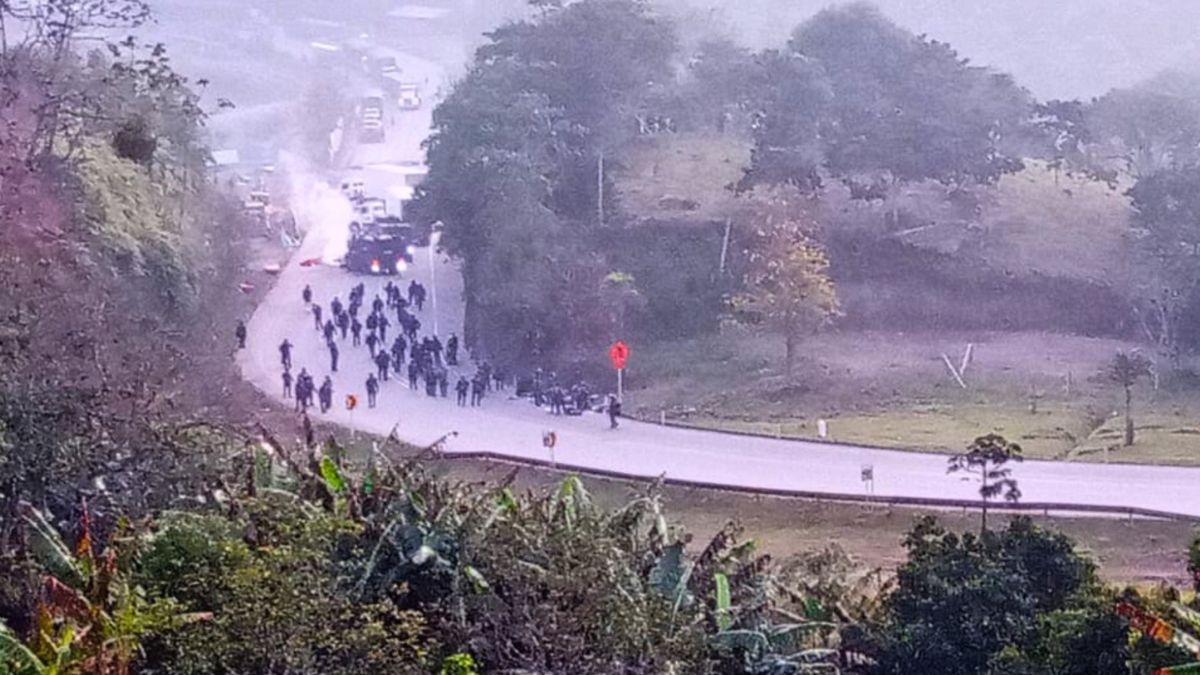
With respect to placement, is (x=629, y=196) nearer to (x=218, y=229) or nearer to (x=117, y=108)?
(x=218, y=229)

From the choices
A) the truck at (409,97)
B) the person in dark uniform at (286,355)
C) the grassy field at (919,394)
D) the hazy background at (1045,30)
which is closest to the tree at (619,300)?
the grassy field at (919,394)

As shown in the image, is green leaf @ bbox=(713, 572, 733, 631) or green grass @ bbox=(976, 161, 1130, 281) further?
green grass @ bbox=(976, 161, 1130, 281)

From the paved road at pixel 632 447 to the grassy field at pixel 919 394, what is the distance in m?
0.91

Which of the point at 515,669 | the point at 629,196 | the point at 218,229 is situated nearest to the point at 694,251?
the point at 629,196

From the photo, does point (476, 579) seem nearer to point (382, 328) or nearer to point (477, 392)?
point (477, 392)

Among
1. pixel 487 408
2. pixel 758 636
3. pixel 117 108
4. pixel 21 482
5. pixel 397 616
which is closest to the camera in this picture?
pixel 397 616

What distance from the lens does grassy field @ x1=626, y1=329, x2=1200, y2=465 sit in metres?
16.2

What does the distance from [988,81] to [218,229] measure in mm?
13623

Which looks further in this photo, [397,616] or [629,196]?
[629,196]

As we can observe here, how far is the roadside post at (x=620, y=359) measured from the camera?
1961 centimetres

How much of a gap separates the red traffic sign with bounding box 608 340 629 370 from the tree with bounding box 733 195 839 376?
5.92ft

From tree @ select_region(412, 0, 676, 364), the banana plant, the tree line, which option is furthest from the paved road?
the banana plant

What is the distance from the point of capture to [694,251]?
2297cm

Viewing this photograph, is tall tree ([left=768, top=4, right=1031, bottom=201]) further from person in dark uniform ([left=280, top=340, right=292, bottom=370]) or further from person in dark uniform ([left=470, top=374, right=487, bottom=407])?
person in dark uniform ([left=280, top=340, right=292, bottom=370])
